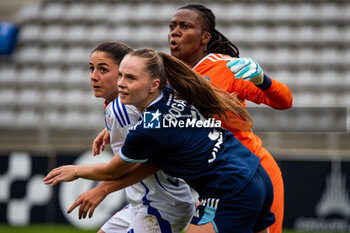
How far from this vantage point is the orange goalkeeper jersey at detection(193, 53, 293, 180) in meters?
3.40

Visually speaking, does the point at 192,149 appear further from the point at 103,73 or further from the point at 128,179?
the point at 103,73

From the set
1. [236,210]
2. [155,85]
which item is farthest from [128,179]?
[236,210]

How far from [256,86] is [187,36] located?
608mm

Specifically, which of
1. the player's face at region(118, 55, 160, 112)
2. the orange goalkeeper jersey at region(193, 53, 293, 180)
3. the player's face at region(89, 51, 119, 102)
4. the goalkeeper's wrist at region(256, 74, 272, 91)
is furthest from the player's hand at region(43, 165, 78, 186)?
the goalkeeper's wrist at region(256, 74, 272, 91)

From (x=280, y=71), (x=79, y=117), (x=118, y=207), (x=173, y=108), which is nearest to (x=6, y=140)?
(x=79, y=117)

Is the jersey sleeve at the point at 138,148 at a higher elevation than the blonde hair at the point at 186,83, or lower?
lower

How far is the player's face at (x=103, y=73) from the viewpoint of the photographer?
11.2ft

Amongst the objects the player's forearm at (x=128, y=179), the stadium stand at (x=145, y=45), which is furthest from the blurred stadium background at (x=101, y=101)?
the player's forearm at (x=128, y=179)

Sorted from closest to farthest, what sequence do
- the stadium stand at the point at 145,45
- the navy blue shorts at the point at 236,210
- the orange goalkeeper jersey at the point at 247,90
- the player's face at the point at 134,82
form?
the navy blue shorts at the point at 236,210, the player's face at the point at 134,82, the orange goalkeeper jersey at the point at 247,90, the stadium stand at the point at 145,45

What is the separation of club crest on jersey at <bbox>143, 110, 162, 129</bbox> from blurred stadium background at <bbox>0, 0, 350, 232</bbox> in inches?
198

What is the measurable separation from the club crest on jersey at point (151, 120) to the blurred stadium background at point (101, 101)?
503cm

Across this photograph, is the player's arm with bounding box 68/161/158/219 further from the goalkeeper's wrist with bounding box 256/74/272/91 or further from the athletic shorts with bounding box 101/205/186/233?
the goalkeeper's wrist with bounding box 256/74/272/91

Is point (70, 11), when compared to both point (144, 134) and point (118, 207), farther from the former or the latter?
point (144, 134)

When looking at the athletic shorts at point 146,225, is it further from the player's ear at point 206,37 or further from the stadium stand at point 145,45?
the stadium stand at point 145,45
